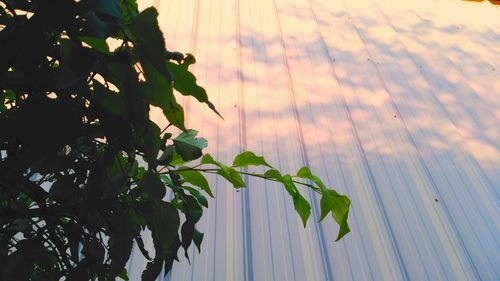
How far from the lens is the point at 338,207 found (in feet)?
2.02

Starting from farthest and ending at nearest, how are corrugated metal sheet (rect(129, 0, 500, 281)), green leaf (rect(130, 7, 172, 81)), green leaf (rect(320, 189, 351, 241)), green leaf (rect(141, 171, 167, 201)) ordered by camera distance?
corrugated metal sheet (rect(129, 0, 500, 281)), green leaf (rect(320, 189, 351, 241)), green leaf (rect(141, 171, 167, 201)), green leaf (rect(130, 7, 172, 81))

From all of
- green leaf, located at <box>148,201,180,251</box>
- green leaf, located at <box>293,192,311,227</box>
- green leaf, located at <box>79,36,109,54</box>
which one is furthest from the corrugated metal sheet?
green leaf, located at <box>79,36,109,54</box>

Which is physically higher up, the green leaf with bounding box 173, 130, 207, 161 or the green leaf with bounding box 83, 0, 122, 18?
the green leaf with bounding box 83, 0, 122, 18

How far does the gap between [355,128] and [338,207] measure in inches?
57.6

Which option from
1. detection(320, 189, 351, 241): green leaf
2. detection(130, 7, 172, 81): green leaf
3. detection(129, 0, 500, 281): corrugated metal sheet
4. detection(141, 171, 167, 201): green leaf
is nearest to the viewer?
detection(130, 7, 172, 81): green leaf

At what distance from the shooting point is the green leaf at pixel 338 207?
23.4 inches

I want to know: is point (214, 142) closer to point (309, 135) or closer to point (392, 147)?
point (309, 135)

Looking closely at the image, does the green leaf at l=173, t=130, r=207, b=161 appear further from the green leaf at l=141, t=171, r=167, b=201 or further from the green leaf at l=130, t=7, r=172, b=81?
the green leaf at l=130, t=7, r=172, b=81

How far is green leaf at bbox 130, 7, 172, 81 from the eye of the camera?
0.33 meters

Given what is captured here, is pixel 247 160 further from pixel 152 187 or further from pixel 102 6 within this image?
pixel 102 6

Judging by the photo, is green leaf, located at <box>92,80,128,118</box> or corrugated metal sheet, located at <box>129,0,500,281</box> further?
corrugated metal sheet, located at <box>129,0,500,281</box>

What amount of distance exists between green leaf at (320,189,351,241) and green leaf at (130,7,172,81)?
0.36 meters

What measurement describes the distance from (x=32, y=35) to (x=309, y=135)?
1.64 m

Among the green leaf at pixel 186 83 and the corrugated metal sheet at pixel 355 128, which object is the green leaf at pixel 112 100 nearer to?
the green leaf at pixel 186 83
